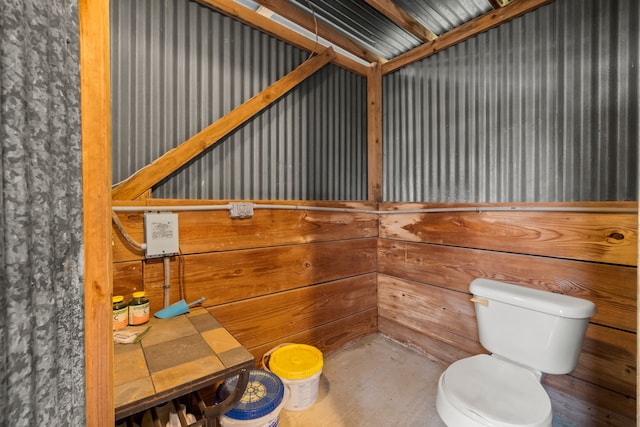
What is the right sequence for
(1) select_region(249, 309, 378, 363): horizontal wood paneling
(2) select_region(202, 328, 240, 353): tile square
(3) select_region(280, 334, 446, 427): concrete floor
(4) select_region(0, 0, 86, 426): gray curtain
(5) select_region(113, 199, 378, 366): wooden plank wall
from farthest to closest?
(1) select_region(249, 309, 378, 363): horizontal wood paneling → (3) select_region(280, 334, 446, 427): concrete floor → (5) select_region(113, 199, 378, 366): wooden plank wall → (2) select_region(202, 328, 240, 353): tile square → (4) select_region(0, 0, 86, 426): gray curtain

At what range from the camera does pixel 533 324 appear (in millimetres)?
1333

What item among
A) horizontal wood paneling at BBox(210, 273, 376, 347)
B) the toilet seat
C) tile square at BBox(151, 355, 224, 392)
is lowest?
the toilet seat

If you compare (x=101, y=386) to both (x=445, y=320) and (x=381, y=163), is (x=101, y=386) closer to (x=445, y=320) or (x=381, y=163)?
(x=445, y=320)

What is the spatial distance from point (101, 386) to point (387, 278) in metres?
2.06

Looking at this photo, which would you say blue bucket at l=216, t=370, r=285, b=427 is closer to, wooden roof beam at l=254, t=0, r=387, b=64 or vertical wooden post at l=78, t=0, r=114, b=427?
vertical wooden post at l=78, t=0, r=114, b=427

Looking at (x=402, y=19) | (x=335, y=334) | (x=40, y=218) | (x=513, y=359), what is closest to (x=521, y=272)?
(x=513, y=359)

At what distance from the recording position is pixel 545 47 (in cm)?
157

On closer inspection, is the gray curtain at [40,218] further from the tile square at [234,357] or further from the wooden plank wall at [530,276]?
the wooden plank wall at [530,276]

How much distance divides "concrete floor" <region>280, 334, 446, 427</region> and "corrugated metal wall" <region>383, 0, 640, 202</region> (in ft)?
3.77

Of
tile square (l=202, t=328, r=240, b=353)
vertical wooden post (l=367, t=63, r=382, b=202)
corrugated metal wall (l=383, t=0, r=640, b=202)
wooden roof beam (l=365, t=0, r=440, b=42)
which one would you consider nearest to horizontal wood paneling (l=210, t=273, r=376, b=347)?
tile square (l=202, t=328, r=240, b=353)

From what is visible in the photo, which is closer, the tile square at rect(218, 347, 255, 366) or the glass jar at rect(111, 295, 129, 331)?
the tile square at rect(218, 347, 255, 366)

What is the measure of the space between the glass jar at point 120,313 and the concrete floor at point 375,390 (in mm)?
942

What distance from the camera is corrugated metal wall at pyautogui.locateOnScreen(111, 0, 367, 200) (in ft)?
4.48

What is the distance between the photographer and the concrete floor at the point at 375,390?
154 cm
